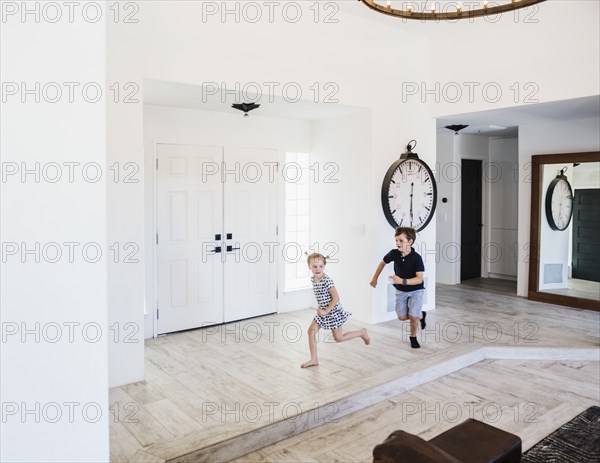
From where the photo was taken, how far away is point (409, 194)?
5.64 m

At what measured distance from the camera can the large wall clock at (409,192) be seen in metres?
5.43

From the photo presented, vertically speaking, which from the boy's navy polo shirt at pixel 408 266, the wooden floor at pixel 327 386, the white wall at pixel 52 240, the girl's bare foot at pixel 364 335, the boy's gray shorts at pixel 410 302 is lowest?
the wooden floor at pixel 327 386

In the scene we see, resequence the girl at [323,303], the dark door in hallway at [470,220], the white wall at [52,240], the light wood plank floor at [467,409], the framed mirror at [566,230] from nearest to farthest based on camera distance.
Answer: the white wall at [52,240], the light wood plank floor at [467,409], the girl at [323,303], the framed mirror at [566,230], the dark door in hallway at [470,220]

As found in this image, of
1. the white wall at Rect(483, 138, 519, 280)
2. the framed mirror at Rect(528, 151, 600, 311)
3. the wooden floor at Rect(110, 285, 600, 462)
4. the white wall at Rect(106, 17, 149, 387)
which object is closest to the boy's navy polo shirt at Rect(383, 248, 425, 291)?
the wooden floor at Rect(110, 285, 600, 462)

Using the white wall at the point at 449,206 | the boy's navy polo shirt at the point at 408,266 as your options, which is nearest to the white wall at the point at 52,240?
the boy's navy polo shirt at the point at 408,266

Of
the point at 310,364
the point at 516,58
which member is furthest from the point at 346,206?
the point at 516,58

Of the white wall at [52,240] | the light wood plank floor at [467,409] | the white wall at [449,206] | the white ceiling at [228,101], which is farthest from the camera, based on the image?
the white wall at [449,206]

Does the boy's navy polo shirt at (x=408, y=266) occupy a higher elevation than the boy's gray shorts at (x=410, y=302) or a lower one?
higher

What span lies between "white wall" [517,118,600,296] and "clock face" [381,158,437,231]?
1.80m

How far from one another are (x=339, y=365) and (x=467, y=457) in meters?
2.51

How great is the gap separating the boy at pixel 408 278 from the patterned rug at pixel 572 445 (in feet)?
5.05

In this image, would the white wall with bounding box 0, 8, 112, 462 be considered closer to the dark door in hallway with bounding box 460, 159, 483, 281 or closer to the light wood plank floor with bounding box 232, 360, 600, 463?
the light wood plank floor with bounding box 232, 360, 600, 463

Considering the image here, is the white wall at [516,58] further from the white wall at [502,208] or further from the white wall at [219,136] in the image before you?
the white wall at [502,208]

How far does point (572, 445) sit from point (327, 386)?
5.30 ft
